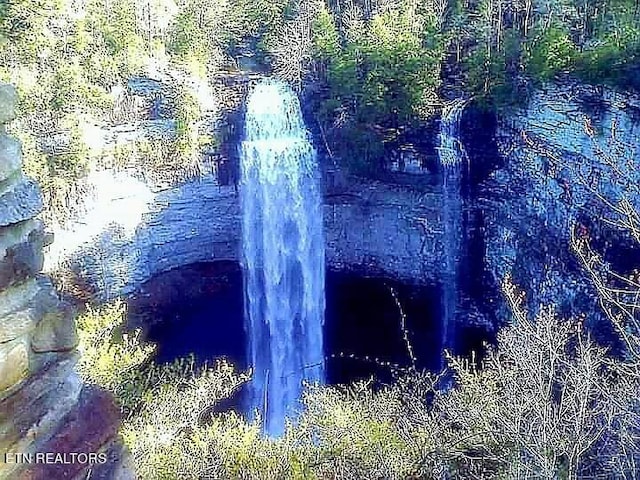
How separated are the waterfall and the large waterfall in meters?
2.83

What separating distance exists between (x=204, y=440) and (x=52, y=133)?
7.20 metres

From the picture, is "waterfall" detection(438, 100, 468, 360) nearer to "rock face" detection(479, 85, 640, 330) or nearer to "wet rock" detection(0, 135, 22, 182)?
"rock face" detection(479, 85, 640, 330)

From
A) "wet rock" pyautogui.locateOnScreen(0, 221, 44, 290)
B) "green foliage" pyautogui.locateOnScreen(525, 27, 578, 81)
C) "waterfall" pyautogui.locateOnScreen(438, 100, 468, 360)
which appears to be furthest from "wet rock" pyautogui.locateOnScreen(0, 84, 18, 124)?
"waterfall" pyautogui.locateOnScreen(438, 100, 468, 360)

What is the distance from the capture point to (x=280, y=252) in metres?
15.6

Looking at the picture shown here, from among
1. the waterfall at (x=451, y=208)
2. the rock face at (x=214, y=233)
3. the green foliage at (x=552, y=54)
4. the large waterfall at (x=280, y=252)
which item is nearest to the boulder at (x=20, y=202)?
the green foliage at (x=552, y=54)

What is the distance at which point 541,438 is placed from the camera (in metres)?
6.72

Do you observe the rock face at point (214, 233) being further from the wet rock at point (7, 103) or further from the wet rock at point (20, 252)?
the wet rock at point (7, 103)

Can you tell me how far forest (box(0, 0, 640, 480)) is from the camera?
8578mm

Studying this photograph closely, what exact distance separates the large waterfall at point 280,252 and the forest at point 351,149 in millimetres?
427

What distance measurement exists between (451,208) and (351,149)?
2.50m

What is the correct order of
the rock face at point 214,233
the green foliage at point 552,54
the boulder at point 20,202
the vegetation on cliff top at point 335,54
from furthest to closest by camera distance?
the rock face at point 214,233 < the vegetation on cliff top at point 335,54 < the green foliage at point 552,54 < the boulder at point 20,202

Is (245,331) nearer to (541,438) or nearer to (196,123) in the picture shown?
(196,123)

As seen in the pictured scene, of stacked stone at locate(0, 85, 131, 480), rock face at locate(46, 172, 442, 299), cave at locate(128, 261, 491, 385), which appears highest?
stacked stone at locate(0, 85, 131, 480)

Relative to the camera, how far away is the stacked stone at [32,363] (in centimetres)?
283
